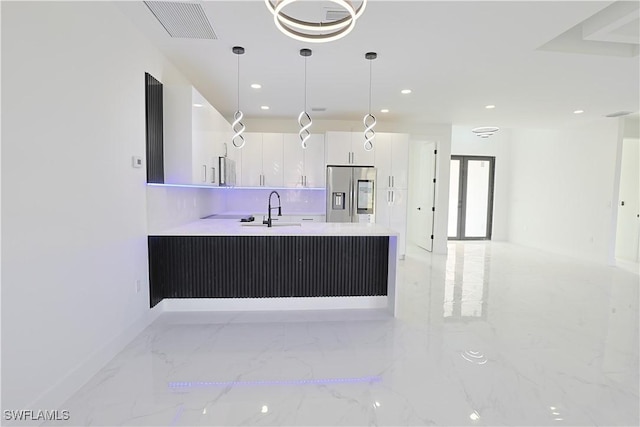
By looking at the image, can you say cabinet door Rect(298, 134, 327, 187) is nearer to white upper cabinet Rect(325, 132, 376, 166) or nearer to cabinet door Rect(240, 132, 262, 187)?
white upper cabinet Rect(325, 132, 376, 166)

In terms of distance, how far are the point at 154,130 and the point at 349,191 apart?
11.2 feet

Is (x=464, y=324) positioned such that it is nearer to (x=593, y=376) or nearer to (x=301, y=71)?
(x=593, y=376)

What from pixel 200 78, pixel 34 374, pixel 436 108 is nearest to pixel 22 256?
pixel 34 374

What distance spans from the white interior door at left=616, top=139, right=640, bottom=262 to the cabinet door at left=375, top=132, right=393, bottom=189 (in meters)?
4.50

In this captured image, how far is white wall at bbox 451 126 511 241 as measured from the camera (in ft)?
27.1

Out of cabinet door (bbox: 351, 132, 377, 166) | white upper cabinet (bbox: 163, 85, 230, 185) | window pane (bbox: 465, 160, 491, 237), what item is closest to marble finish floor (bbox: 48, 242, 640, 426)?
white upper cabinet (bbox: 163, 85, 230, 185)

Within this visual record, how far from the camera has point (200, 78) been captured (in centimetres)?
404

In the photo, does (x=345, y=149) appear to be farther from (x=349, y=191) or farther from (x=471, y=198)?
(x=471, y=198)

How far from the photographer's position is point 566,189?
6.81 meters

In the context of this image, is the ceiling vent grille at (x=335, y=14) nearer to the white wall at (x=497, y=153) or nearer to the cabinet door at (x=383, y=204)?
the cabinet door at (x=383, y=204)

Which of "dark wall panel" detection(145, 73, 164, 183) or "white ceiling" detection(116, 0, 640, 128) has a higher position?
"white ceiling" detection(116, 0, 640, 128)

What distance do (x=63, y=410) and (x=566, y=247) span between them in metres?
8.26

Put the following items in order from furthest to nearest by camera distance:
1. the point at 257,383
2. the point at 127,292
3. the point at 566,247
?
1. the point at 566,247
2. the point at 127,292
3. the point at 257,383

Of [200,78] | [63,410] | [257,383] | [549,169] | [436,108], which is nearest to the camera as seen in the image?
[63,410]
